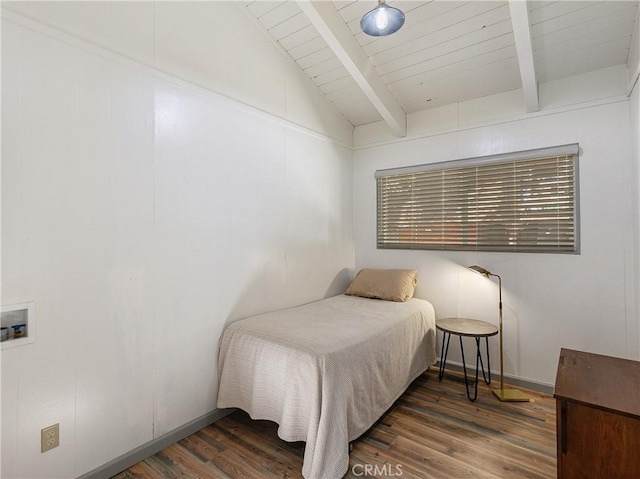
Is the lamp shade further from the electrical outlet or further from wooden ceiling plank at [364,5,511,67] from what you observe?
the electrical outlet

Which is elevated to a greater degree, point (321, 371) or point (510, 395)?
point (321, 371)

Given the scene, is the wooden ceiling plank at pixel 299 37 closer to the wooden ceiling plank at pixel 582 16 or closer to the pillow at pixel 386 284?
the wooden ceiling plank at pixel 582 16

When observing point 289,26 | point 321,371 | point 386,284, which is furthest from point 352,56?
point 321,371

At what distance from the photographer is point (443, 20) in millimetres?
2387

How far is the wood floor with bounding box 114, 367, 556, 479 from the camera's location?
6.06 feet

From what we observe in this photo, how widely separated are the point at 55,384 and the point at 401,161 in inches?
130

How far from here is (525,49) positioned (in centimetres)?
224

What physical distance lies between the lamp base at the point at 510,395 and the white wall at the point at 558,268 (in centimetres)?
21

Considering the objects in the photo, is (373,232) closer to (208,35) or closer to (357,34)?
(357,34)

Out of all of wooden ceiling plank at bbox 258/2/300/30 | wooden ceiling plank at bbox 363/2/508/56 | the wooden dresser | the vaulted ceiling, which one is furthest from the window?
wooden ceiling plank at bbox 258/2/300/30

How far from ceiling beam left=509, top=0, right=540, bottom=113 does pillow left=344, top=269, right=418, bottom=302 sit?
5.80 ft

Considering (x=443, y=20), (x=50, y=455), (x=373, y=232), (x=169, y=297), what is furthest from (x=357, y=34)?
(x=50, y=455)

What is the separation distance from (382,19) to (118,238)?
194 centimetres

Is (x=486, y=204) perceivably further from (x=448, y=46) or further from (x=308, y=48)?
(x=308, y=48)
